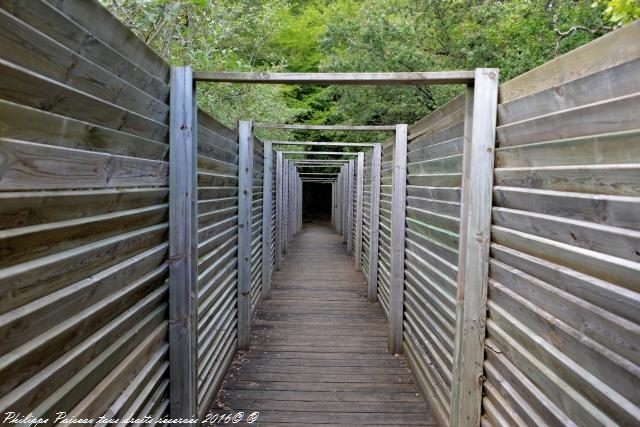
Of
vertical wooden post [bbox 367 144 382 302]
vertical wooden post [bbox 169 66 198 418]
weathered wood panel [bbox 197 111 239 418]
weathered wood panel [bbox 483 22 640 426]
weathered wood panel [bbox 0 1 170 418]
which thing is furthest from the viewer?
vertical wooden post [bbox 367 144 382 302]

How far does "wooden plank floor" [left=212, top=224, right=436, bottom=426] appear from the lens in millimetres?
3256

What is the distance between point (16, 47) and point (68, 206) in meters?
0.44

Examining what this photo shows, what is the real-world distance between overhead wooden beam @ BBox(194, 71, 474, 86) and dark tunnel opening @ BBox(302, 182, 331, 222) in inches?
872

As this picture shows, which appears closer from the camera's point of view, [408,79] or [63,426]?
[63,426]

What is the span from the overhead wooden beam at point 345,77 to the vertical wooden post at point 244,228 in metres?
1.70

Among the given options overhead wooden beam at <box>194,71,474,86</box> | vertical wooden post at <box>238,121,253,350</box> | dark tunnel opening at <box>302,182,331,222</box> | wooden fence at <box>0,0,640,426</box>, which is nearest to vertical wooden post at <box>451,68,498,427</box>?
wooden fence at <box>0,0,640,426</box>

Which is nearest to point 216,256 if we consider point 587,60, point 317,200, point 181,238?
point 181,238

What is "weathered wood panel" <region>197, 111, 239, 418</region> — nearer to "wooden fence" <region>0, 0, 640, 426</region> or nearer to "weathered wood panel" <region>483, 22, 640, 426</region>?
"wooden fence" <region>0, 0, 640, 426</region>

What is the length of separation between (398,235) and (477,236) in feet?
6.70

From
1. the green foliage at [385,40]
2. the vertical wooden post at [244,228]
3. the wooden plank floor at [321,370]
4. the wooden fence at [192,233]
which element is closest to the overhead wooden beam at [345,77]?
the wooden fence at [192,233]

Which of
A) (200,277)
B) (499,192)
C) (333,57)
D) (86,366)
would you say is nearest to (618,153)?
(499,192)

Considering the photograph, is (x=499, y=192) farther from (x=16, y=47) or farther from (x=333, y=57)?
(x=333, y=57)

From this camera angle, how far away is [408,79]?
2.41 m

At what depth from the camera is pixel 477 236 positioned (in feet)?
7.32
